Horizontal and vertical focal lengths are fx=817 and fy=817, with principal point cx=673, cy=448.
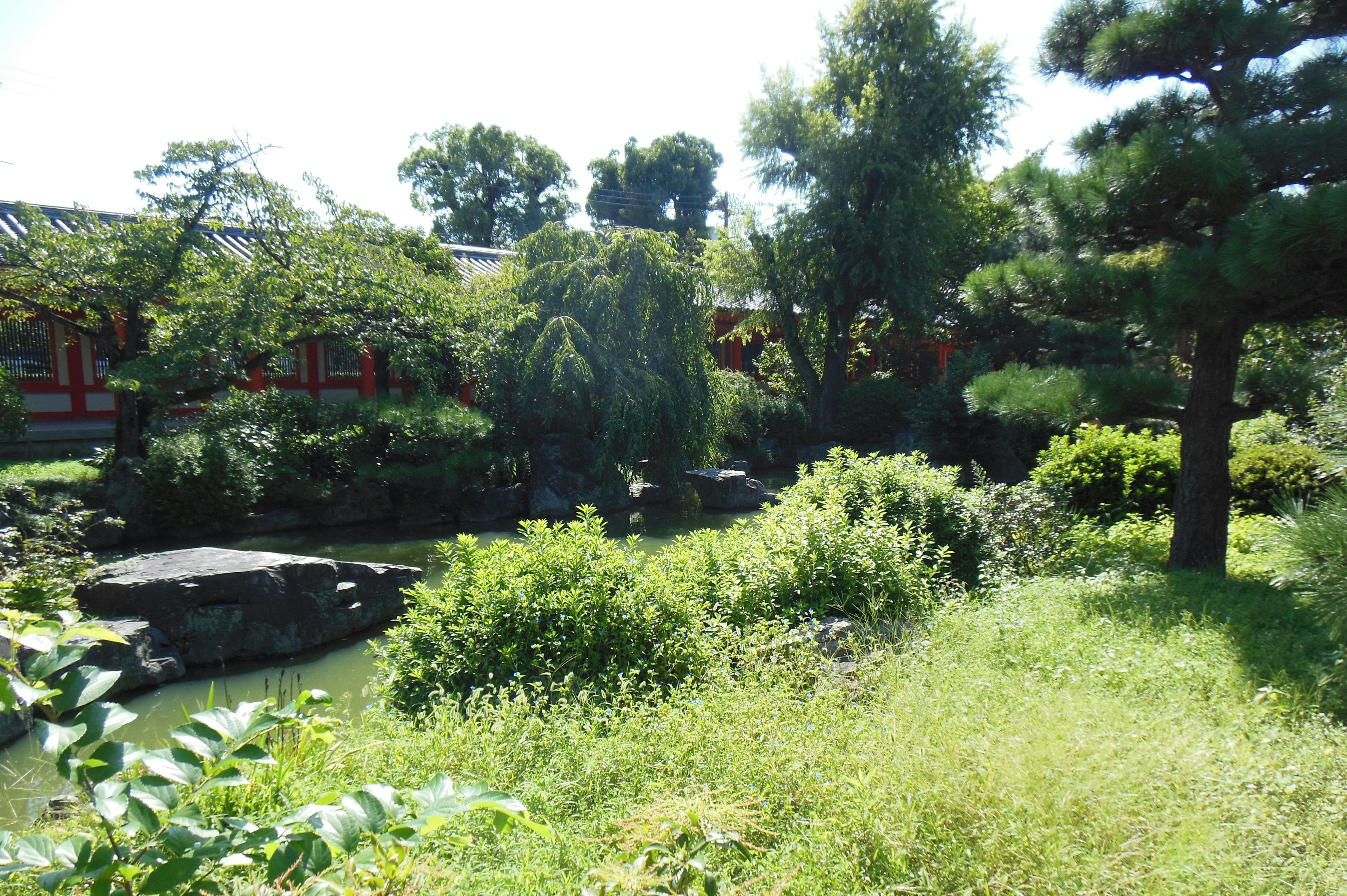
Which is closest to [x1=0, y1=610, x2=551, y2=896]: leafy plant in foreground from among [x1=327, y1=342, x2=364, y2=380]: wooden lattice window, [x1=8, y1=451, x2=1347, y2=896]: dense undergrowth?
[x1=8, y1=451, x2=1347, y2=896]: dense undergrowth

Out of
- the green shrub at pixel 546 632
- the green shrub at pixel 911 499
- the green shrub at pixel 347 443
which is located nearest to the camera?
the green shrub at pixel 546 632

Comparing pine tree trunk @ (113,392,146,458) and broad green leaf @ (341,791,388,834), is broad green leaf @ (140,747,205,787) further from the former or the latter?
pine tree trunk @ (113,392,146,458)

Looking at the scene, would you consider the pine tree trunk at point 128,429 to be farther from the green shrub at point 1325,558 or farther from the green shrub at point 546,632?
the green shrub at point 1325,558

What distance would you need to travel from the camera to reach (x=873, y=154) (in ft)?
51.5

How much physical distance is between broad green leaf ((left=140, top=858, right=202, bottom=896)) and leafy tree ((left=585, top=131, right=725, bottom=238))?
1292 inches

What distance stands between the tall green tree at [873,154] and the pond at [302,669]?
23.1 ft

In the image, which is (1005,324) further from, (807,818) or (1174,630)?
(807,818)

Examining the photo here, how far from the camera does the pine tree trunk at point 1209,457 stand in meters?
5.21

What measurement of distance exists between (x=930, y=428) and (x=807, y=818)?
478 inches

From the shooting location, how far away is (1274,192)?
466 centimetres

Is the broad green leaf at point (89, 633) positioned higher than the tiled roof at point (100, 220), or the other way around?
the tiled roof at point (100, 220)

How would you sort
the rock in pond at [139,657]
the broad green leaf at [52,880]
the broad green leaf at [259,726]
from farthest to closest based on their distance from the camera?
the rock in pond at [139,657] < the broad green leaf at [259,726] < the broad green leaf at [52,880]

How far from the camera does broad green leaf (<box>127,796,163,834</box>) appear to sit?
4.02 ft

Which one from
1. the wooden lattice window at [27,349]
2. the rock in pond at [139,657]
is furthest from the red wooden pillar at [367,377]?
the rock in pond at [139,657]
